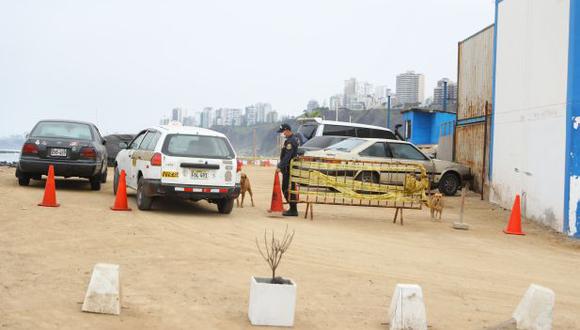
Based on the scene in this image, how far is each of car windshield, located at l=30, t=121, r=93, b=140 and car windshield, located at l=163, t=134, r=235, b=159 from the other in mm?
4068

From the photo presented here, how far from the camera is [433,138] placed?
3212 cm

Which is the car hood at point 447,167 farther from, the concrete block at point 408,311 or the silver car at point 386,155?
the concrete block at point 408,311

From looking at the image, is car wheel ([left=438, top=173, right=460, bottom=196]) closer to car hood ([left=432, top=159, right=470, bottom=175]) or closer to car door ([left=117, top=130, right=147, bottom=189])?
car hood ([left=432, top=159, right=470, bottom=175])

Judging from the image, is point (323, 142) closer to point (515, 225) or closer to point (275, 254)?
point (515, 225)

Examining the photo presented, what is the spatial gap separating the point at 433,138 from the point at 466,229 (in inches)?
754

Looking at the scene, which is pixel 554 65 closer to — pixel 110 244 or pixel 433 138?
pixel 110 244

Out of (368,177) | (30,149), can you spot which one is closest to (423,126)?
(368,177)

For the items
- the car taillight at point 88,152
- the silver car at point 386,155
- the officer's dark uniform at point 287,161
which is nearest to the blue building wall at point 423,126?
the silver car at point 386,155

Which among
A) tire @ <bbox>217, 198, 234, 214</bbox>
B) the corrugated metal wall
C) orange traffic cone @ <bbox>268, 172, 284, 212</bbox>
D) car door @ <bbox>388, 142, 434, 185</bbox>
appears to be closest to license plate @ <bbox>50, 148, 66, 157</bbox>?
tire @ <bbox>217, 198, 234, 214</bbox>

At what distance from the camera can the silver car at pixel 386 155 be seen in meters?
17.4

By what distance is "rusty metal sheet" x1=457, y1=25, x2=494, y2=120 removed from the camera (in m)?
20.1

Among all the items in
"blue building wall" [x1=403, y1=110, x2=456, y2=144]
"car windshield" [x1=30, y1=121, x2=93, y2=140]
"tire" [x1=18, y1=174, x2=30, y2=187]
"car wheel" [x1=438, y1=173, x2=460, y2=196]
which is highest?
"blue building wall" [x1=403, y1=110, x2=456, y2=144]

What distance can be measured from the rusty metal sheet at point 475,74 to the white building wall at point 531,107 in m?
2.16

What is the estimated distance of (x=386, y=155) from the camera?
1798 cm
